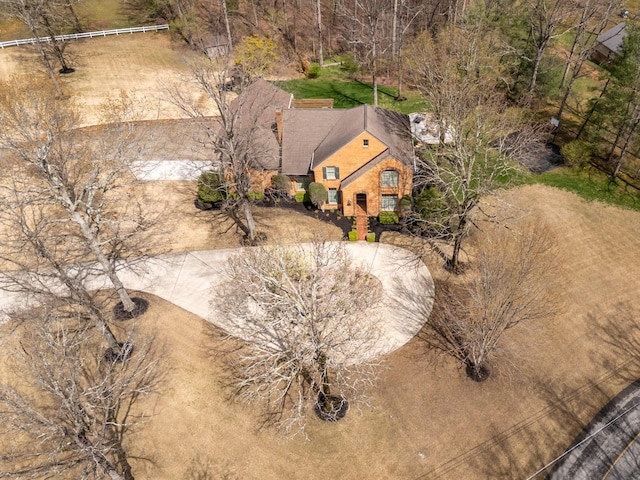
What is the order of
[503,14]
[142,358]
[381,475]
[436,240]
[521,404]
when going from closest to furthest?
[381,475]
[521,404]
[142,358]
[436,240]
[503,14]

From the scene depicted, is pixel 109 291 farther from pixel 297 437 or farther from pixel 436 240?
pixel 436 240

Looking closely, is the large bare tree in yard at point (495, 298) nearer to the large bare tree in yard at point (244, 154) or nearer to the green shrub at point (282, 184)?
the large bare tree in yard at point (244, 154)

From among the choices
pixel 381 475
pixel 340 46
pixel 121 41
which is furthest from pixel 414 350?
pixel 121 41

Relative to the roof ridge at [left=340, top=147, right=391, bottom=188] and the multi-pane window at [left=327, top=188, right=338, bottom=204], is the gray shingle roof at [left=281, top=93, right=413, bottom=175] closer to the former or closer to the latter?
the roof ridge at [left=340, top=147, right=391, bottom=188]

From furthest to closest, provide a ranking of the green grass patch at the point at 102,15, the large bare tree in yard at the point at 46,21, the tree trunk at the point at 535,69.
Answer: the green grass patch at the point at 102,15 < the large bare tree in yard at the point at 46,21 < the tree trunk at the point at 535,69

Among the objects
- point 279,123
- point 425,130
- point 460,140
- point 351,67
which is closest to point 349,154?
point 279,123

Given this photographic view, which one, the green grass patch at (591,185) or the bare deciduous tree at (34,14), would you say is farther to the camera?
the bare deciduous tree at (34,14)

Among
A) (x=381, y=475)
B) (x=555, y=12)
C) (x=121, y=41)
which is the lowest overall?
(x=381, y=475)

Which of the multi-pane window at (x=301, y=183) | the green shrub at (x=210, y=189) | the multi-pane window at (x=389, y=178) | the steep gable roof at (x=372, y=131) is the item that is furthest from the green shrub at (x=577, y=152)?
the green shrub at (x=210, y=189)
